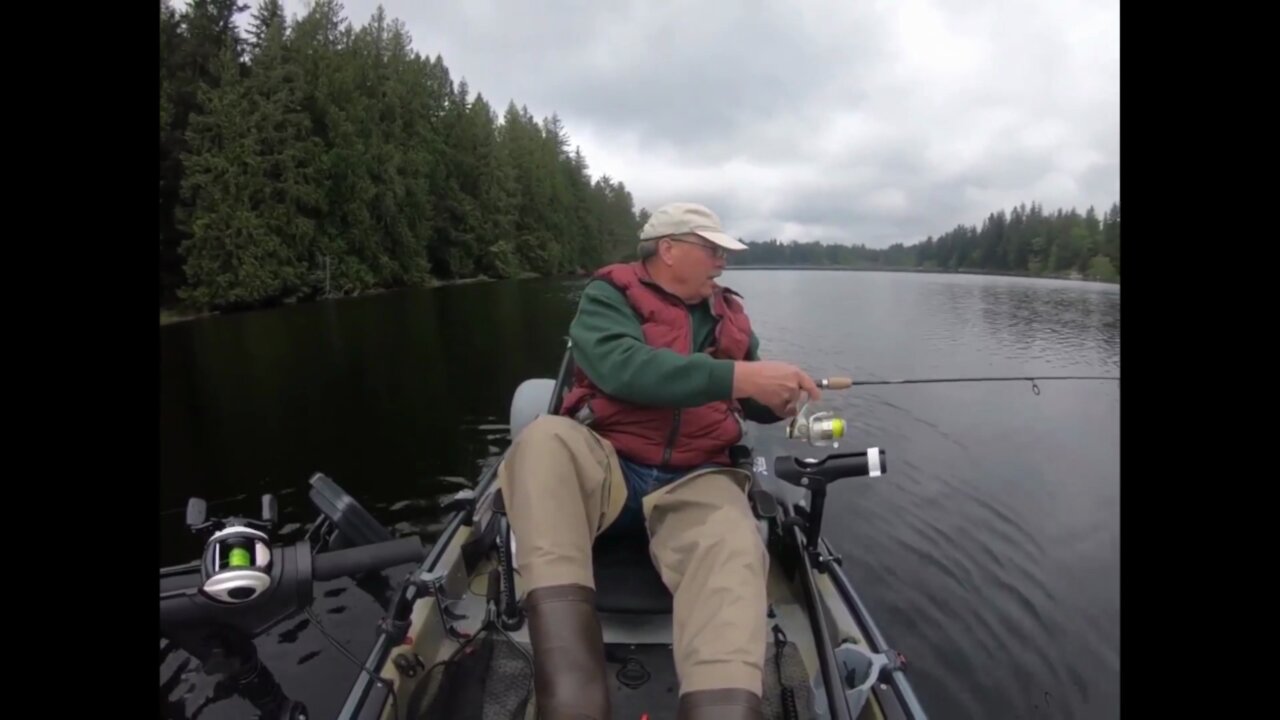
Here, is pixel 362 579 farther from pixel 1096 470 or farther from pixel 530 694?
pixel 1096 470

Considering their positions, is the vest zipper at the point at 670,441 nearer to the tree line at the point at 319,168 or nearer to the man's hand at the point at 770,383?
the man's hand at the point at 770,383

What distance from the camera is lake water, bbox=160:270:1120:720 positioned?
215 inches

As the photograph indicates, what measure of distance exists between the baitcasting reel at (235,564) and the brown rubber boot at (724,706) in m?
1.47

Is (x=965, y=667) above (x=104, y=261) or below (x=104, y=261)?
below

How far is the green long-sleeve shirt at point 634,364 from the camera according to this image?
2.78m

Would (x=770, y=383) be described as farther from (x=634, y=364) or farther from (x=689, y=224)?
(x=689, y=224)

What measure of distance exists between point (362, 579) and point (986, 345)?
73.6ft

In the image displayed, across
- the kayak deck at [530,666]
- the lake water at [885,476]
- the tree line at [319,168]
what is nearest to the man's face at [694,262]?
the kayak deck at [530,666]

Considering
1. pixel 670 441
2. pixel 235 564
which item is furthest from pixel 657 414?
pixel 235 564

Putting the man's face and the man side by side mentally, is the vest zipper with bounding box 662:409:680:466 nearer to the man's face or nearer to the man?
the man

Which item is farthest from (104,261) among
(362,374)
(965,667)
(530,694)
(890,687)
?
(362,374)

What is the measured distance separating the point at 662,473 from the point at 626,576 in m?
0.51

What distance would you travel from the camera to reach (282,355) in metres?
18.0

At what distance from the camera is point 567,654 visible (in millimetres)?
2197
